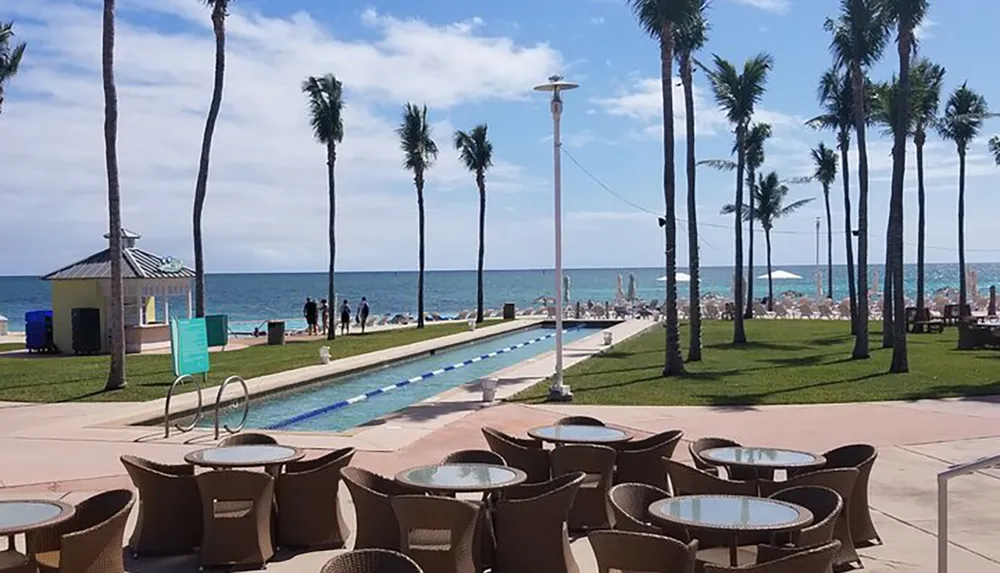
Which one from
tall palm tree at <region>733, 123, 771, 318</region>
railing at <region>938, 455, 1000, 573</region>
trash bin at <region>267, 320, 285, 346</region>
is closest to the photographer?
railing at <region>938, 455, 1000, 573</region>

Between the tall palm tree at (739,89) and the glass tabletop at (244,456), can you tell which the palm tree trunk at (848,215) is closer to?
the tall palm tree at (739,89)

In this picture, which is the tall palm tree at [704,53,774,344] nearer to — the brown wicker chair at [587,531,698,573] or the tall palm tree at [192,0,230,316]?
the tall palm tree at [192,0,230,316]

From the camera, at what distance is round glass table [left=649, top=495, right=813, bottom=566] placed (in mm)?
5102

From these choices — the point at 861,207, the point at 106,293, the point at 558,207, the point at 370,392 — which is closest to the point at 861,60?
the point at 861,207

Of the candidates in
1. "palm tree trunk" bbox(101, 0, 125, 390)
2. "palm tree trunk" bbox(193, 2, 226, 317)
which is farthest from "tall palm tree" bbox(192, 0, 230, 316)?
"palm tree trunk" bbox(101, 0, 125, 390)

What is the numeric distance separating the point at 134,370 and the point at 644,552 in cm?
1787

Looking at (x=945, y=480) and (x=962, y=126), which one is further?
(x=962, y=126)

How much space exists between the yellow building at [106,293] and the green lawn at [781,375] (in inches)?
491

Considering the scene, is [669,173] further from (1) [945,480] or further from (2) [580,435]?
(1) [945,480]

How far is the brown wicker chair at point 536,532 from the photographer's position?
599 centimetres

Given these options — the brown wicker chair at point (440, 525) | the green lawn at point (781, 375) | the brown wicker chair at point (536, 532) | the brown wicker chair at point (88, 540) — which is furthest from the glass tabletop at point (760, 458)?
the green lawn at point (781, 375)

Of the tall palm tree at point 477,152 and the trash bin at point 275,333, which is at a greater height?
the tall palm tree at point 477,152

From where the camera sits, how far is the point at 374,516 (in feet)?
20.4

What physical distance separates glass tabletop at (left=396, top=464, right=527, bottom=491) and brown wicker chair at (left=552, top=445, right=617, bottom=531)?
2.11 ft
